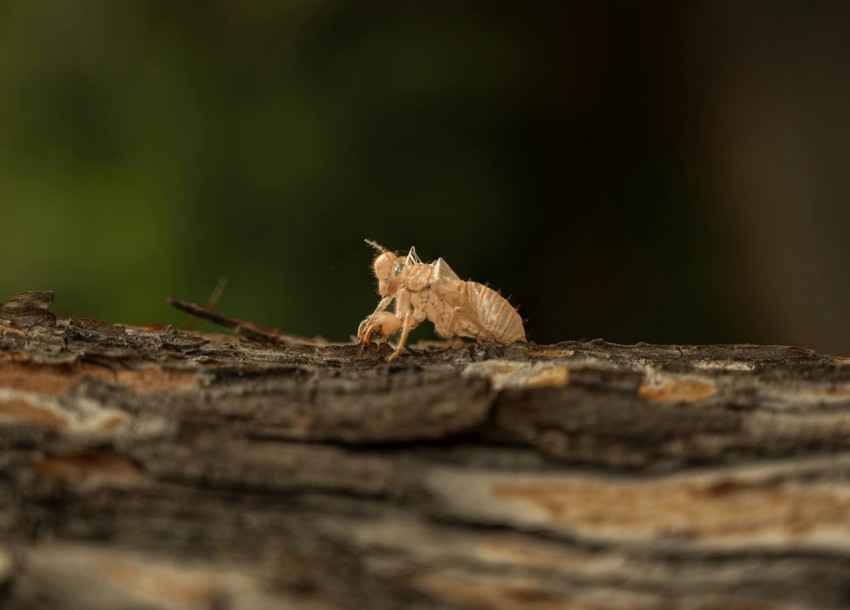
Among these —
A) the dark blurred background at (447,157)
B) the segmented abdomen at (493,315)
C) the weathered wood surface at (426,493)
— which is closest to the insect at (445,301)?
the segmented abdomen at (493,315)

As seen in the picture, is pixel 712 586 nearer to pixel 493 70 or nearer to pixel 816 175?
pixel 493 70

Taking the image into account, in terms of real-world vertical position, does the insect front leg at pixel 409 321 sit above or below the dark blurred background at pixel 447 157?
below

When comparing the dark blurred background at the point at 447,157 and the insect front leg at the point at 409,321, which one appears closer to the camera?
the insect front leg at the point at 409,321

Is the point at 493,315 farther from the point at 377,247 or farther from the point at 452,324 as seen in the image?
the point at 377,247

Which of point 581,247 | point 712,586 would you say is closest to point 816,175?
point 581,247

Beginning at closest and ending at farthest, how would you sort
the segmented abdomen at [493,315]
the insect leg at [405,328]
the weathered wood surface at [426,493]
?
the weathered wood surface at [426,493], the insect leg at [405,328], the segmented abdomen at [493,315]

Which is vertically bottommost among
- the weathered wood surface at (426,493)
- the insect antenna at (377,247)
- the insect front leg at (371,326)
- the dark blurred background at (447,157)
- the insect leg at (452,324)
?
the weathered wood surface at (426,493)

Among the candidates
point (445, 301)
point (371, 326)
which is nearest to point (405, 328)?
point (371, 326)

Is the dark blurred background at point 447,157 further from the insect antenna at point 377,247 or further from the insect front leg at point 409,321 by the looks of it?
the insect front leg at point 409,321
